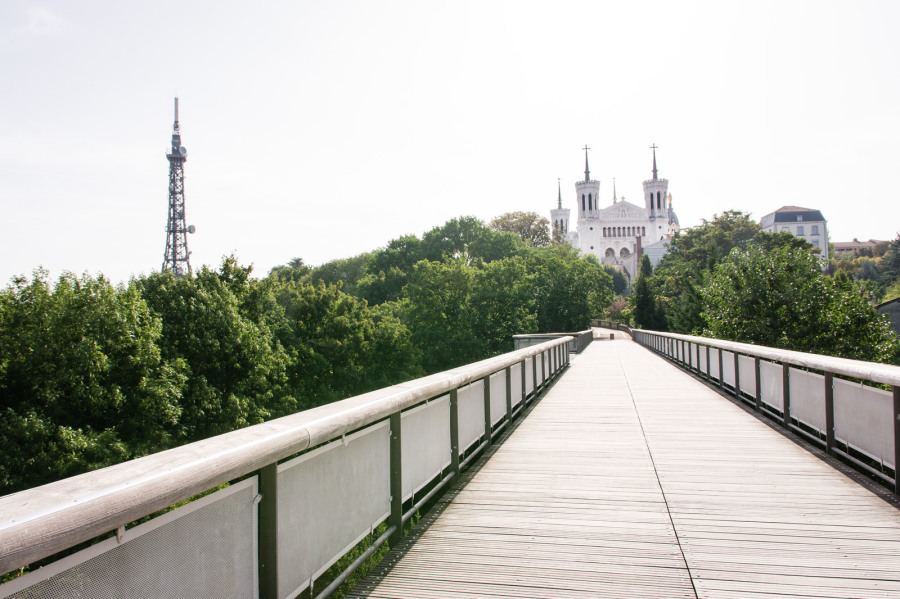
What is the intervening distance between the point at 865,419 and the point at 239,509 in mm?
5155

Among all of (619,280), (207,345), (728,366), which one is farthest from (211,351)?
(619,280)

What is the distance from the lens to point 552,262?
5747 centimetres

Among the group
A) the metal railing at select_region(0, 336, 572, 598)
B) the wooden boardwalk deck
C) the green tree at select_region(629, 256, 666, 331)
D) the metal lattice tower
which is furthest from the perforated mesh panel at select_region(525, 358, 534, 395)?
the metal lattice tower

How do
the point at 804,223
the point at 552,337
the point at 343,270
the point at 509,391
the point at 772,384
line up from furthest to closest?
the point at 804,223
the point at 343,270
the point at 552,337
the point at 772,384
the point at 509,391

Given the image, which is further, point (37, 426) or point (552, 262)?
point (552, 262)

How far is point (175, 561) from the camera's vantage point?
209cm

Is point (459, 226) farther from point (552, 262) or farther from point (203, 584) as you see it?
point (203, 584)

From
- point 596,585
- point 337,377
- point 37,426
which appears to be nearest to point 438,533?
point 596,585


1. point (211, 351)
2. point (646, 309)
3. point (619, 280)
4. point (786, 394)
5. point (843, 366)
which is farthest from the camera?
point (619, 280)

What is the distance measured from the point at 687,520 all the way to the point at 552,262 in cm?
5377

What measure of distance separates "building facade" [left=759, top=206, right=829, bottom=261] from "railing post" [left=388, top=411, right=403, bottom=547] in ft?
462

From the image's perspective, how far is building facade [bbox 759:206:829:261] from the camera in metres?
131

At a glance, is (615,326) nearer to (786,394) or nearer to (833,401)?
(786,394)

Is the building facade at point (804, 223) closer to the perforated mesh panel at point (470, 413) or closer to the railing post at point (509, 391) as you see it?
the railing post at point (509, 391)
